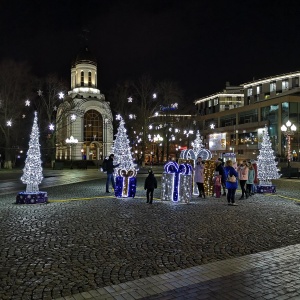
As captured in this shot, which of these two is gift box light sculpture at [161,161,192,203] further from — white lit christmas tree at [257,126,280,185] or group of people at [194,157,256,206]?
white lit christmas tree at [257,126,280,185]

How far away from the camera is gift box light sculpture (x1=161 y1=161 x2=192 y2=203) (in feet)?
49.4

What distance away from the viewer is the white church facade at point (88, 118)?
6341 cm

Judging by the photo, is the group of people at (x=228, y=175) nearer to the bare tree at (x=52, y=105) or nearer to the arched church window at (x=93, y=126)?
the bare tree at (x=52, y=105)

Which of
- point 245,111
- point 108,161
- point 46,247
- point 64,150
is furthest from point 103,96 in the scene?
point 46,247

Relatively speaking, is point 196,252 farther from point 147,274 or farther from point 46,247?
point 46,247

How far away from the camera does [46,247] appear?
25.9 feet

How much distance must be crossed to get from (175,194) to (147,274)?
914 centimetres

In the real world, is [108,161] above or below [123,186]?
above

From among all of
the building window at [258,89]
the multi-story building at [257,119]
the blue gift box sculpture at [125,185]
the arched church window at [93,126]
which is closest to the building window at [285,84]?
the multi-story building at [257,119]

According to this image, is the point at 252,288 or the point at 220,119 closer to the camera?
the point at 252,288

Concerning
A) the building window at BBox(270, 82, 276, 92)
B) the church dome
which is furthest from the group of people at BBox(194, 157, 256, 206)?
the building window at BBox(270, 82, 276, 92)

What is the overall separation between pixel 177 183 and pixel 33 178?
6.19 meters

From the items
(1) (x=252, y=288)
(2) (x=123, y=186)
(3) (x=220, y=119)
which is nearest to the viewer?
(1) (x=252, y=288)

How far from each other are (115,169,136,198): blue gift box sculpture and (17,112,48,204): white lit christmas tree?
3.44 m
